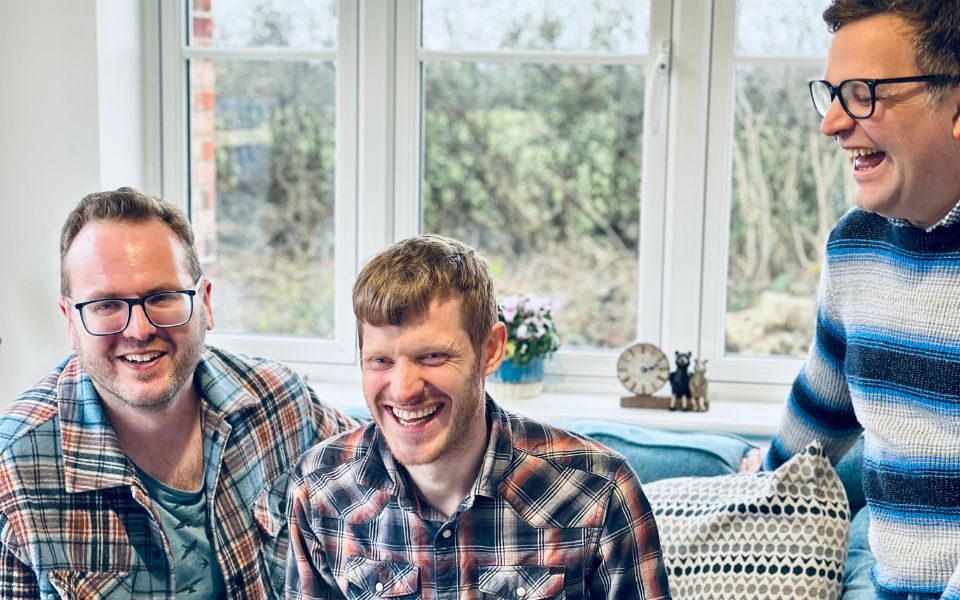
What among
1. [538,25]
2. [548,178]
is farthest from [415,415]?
[538,25]

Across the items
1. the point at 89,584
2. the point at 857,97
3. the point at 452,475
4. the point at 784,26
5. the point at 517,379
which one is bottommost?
the point at 89,584

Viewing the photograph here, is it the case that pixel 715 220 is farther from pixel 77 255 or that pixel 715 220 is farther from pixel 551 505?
pixel 77 255

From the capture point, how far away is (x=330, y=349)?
3191mm

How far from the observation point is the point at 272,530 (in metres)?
1.98

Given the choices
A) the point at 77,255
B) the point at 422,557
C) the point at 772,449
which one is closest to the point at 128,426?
the point at 77,255

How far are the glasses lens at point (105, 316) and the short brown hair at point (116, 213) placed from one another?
67 millimetres

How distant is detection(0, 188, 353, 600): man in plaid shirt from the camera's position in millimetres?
1777

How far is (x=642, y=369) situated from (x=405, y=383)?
1509mm

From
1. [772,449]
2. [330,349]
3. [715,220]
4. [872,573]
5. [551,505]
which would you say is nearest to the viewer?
[551,505]

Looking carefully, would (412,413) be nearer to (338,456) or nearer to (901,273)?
(338,456)

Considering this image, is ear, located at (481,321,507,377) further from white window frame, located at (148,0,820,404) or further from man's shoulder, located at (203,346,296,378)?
white window frame, located at (148,0,820,404)

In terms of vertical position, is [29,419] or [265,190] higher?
[265,190]

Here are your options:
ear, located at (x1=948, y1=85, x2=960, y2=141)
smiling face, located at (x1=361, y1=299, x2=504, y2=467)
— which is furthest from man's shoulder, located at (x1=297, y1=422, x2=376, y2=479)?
ear, located at (x1=948, y1=85, x2=960, y2=141)

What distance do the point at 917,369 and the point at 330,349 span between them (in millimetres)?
1884
